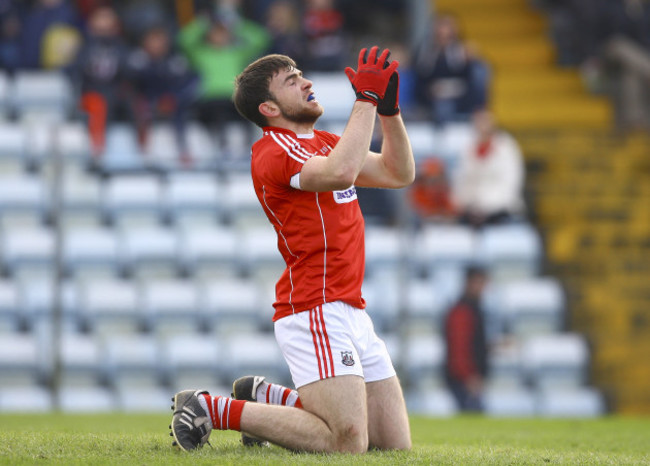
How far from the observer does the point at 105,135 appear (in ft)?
39.8

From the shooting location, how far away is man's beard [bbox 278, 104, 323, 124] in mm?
5480

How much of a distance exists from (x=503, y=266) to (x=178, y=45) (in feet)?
15.2

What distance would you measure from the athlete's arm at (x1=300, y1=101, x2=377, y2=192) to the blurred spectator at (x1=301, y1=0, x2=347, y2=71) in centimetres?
797

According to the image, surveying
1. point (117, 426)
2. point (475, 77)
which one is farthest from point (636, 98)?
point (117, 426)

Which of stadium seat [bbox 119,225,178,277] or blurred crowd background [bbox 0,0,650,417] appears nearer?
blurred crowd background [bbox 0,0,650,417]

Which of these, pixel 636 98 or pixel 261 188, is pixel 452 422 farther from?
pixel 636 98

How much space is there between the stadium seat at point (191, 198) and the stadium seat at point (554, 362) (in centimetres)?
342

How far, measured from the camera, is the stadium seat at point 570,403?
1069 cm

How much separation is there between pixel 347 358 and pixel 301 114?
1.20 metres

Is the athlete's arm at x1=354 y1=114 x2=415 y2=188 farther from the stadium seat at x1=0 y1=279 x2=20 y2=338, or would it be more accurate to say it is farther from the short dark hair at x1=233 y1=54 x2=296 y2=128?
the stadium seat at x1=0 y1=279 x2=20 y2=338

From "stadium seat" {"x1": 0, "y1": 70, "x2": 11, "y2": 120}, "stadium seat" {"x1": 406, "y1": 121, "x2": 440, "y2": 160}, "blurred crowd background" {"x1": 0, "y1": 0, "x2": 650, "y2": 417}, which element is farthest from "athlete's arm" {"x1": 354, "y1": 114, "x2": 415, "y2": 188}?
"stadium seat" {"x1": 0, "y1": 70, "x2": 11, "y2": 120}

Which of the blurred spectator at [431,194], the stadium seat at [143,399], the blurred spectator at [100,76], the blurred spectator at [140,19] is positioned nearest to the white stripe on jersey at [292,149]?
the stadium seat at [143,399]

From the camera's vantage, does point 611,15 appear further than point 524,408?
Yes

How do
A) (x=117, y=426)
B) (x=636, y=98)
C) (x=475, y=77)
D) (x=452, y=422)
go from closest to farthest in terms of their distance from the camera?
(x=117, y=426)
(x=452, y=422)
(x=475, y=77)
(x=636, y=98)
